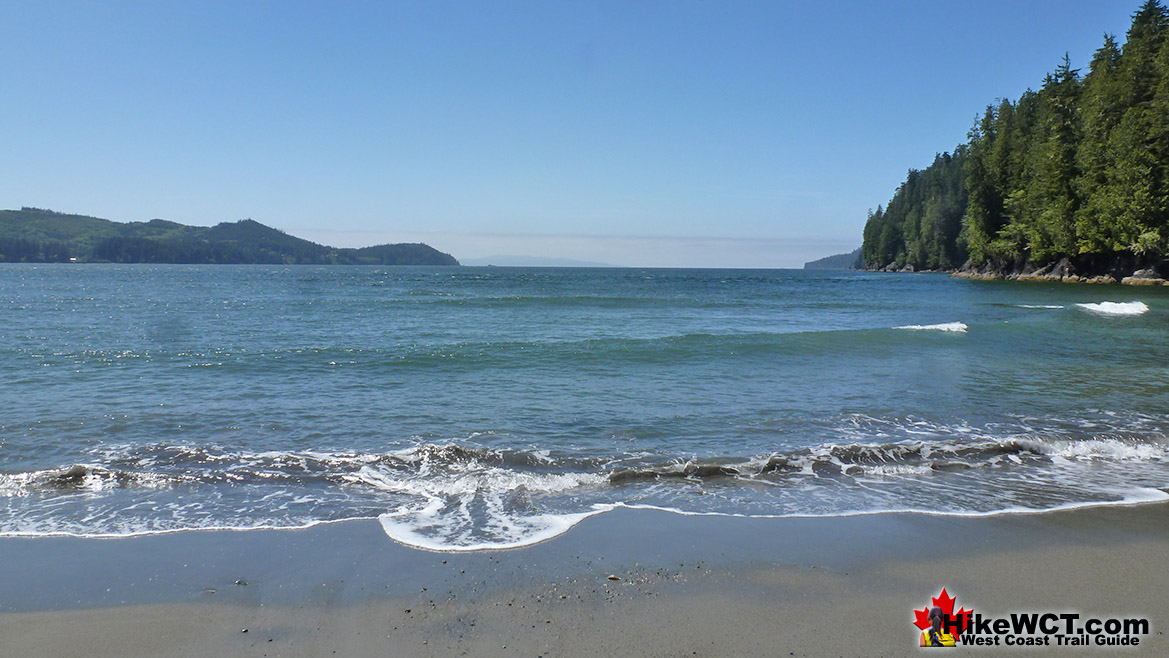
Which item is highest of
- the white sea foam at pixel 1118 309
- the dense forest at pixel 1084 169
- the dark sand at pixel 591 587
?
the dense forest at pixel 1084 169

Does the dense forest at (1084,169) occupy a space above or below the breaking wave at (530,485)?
above

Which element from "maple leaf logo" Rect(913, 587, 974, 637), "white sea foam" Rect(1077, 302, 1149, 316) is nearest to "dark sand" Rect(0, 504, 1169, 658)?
"maple leaf logo" Rect(913, 587, 974, 637)

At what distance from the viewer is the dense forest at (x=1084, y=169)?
47469 mm

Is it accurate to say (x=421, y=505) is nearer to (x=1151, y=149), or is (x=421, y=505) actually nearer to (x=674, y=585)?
(x=674, y=585)

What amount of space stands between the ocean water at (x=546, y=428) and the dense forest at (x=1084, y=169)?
3424 centimetres

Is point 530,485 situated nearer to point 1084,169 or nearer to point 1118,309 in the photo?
point 1118,309

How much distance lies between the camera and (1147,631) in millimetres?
4289

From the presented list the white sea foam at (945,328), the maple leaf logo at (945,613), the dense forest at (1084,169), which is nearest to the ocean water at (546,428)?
the maple leaf logo at (945,613)

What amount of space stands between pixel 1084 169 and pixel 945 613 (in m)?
65.4

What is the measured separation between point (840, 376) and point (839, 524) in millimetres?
9654

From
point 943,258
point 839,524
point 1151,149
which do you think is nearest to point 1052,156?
point 1151,149

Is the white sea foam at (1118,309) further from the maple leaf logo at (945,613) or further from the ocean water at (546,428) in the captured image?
the maple leaf logo at (945,613)

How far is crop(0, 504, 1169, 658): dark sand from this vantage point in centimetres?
416

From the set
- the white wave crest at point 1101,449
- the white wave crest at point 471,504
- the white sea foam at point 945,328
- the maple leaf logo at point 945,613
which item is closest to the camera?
the maple leaf logo at point 945,613
